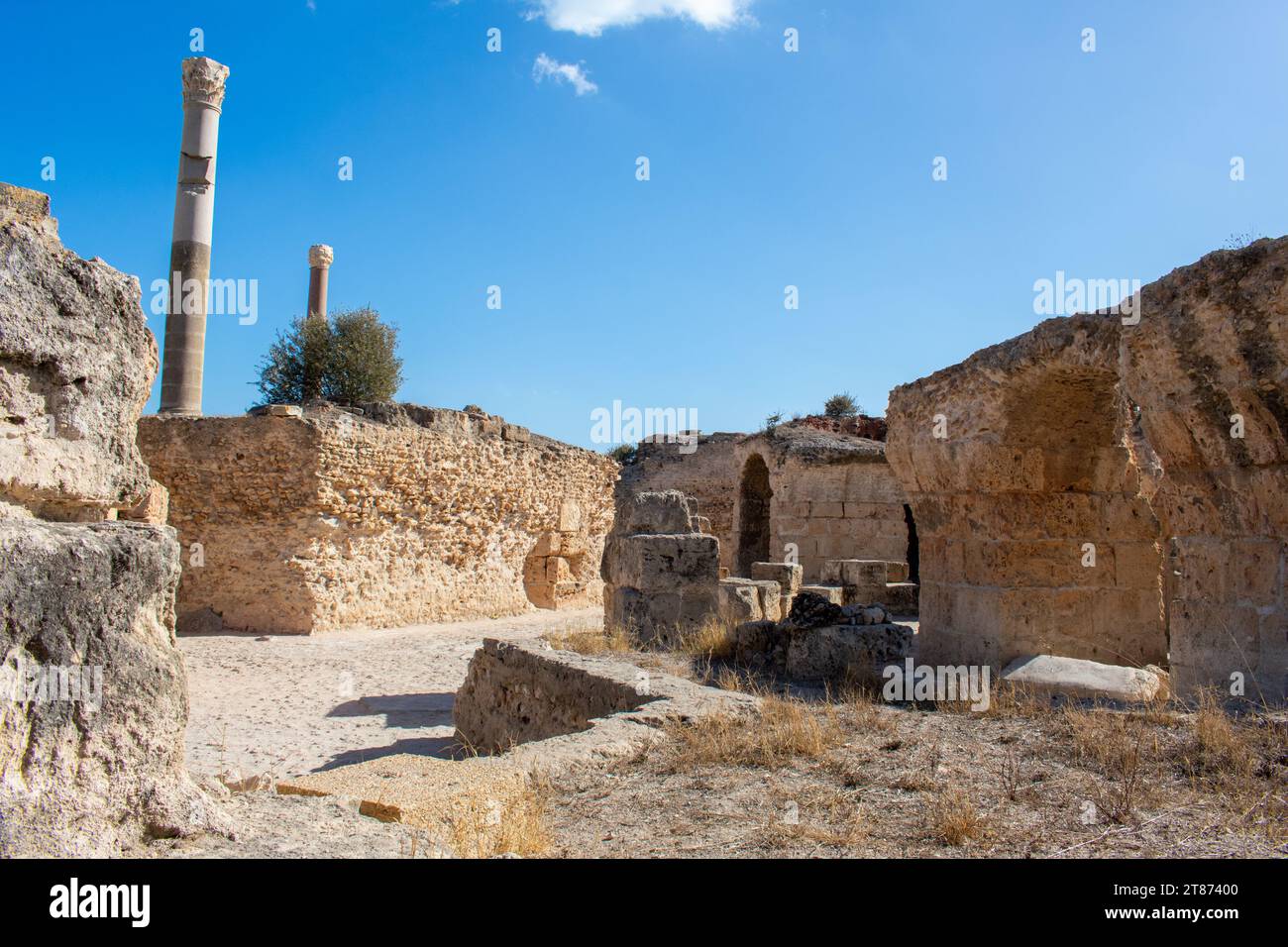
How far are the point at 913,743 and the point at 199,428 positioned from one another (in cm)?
1041

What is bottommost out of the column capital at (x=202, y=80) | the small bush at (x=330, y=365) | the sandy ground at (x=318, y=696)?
the sandy ground at (x=318, y=696)

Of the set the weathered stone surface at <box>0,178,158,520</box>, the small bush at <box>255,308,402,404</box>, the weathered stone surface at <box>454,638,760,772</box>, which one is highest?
the small bush at <box>255,308,402,404</box>

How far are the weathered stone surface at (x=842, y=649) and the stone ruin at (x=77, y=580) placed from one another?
5581 millimetres

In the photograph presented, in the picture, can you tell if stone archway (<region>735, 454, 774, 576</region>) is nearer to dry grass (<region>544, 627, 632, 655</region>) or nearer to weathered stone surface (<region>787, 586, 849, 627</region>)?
dry grass (<region>544, 627, 632, 655</region>)

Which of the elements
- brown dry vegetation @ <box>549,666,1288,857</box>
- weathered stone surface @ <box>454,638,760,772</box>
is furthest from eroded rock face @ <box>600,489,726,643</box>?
brown dry vegetation @ <box>549,666,1288,857</box>

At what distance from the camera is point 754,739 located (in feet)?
13.8

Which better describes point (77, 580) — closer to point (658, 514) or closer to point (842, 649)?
point (842, 649)

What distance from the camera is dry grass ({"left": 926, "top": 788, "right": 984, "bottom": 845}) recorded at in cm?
279

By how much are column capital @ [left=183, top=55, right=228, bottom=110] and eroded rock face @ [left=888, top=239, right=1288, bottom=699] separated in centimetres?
1364

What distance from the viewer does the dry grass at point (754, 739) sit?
399cm

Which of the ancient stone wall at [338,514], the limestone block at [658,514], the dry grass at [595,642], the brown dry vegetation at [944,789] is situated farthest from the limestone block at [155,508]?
the brown dry vegetation at [944,789]

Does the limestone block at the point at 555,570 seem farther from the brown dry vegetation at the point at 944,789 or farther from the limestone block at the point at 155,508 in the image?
the brown dry vegetation at the point at 944,789
